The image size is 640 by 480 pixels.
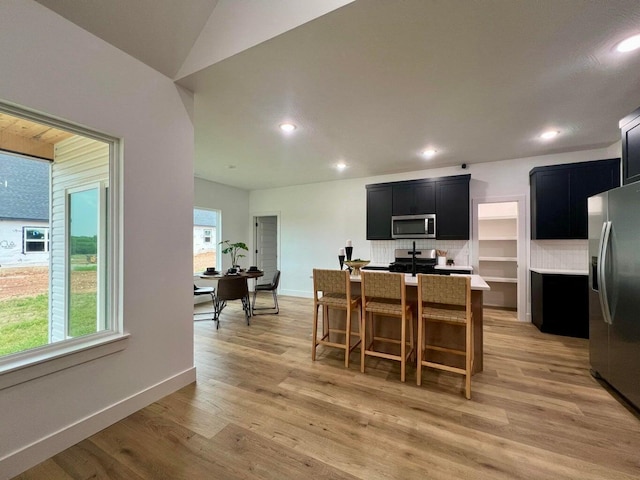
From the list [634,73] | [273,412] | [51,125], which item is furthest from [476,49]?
[273,412]

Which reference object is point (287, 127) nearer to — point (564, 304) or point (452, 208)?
point (452, 208)

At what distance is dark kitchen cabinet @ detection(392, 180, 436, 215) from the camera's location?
4602 mm

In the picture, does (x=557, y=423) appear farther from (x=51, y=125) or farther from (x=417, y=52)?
(x=51, y=125)

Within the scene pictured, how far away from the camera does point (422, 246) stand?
4.95 meters

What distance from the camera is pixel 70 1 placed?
1551 millimetres

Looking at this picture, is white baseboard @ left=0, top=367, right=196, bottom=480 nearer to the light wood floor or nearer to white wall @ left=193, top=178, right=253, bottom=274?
the light wood floor

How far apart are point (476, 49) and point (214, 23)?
6.18ft

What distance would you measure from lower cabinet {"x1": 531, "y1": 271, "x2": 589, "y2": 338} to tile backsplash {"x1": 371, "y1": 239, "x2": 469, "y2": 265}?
114cm

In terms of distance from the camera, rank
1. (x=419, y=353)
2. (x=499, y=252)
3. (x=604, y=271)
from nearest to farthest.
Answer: (x=604, y=271)
(x=419, y=353)
(x=499, y=252)

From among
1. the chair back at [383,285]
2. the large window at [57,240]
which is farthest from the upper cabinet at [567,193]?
the large window at [57,240]

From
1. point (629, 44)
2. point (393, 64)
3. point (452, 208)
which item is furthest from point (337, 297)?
point (629, 44)

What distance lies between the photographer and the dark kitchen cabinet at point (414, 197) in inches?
181

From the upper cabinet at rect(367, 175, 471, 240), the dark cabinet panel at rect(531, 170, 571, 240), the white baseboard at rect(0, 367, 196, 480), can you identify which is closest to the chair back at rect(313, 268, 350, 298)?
the white baseboard at rect(0, 367, 196, 480)

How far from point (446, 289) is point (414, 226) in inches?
102
